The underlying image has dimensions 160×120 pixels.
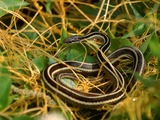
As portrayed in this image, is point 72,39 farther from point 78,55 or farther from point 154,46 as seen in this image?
point 154,46

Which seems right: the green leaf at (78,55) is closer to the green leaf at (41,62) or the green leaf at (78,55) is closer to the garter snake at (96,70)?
the garter snake at (96,70)

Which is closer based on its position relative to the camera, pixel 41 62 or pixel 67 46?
pixel 41 62

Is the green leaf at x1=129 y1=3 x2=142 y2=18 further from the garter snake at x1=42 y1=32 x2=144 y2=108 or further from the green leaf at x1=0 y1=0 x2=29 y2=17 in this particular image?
the green leaf at x1=0 y1=0 x2=29 y2=17

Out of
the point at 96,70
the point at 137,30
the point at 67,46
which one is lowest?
the point at 96,70

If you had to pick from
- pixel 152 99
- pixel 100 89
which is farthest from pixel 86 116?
pixel 152 99

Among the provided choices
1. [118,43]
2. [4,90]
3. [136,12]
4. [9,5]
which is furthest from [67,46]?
[4,90]

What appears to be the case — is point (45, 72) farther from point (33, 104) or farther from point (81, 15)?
point (81, 15)
